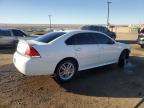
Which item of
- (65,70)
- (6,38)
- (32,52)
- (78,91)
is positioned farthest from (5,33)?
(78,91)

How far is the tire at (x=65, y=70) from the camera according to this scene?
21.1 ft

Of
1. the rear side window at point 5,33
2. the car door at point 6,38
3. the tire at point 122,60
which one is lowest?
the tire at point 122,60

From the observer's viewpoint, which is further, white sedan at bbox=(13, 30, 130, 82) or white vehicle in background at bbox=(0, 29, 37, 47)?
white vehicle in background at bbox=(0, 29, 37, 47)

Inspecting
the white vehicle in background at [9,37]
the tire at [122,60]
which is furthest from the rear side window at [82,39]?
the white vehicle in background at [9,37]

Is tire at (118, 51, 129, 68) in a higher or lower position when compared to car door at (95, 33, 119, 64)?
lower

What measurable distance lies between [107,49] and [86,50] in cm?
124

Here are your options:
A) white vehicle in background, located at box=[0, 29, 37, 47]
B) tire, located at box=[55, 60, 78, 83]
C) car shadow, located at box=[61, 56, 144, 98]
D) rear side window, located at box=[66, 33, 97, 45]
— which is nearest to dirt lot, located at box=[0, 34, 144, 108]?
car shadow, located at box=[61, 56, 144, 98]

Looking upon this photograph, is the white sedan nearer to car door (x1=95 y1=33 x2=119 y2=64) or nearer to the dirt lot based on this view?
car door (x1=95 y1=33 x2=119 y2=64)

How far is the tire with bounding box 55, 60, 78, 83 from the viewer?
6.43 meters

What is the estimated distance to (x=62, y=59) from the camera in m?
6.43

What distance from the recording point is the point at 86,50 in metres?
7.11

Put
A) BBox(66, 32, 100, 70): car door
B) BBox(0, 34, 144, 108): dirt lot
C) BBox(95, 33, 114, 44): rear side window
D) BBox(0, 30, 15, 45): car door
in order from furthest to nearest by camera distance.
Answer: BBox(0, 30, 15, 45): car door
BBox(95, 33, 114, 44): rear side window
BBox(66, 32, 100, 70): car door
BBox(0, 34, 144, 108): dirt lot

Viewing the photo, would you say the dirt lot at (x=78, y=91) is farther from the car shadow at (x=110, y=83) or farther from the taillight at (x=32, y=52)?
the taillight at (x=32, y=52)

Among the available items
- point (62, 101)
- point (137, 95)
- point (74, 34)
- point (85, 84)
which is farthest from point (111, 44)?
point (62, 101)
